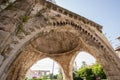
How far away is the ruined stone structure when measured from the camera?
5.27m

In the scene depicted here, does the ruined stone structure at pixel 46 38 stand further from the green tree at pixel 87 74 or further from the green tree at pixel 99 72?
the green tree at pixel 99 72

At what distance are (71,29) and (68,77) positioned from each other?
8.01 meters

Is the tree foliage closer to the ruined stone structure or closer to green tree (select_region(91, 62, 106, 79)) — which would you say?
green tree (select_region(91, 62, 106, 79))

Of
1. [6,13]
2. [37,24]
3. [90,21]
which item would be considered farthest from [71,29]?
[6,13]

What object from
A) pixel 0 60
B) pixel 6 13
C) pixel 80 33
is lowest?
pixel 0 60

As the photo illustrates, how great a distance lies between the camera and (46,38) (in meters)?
14.2

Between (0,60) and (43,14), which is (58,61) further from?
(0,60)

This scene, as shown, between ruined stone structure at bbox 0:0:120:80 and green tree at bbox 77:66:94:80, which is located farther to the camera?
green tree at bbox 77:66:94:80

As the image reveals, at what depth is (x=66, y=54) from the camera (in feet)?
52.2

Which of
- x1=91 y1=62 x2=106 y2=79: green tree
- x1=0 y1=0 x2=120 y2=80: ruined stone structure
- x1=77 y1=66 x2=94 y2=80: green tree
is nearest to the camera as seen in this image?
x1=0 y1=0 x2=120 y2=80: ruined stone structure

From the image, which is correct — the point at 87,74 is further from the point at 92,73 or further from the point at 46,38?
the point at 46,38

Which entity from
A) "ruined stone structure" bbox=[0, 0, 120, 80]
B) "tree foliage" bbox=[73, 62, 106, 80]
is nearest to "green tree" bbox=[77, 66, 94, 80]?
"tree foliage" bbox=[73, 62, 106, 80]

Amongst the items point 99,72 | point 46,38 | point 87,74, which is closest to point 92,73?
point 87,74

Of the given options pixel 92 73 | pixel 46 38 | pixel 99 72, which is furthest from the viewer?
pixel 92 73
